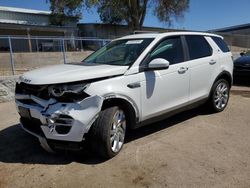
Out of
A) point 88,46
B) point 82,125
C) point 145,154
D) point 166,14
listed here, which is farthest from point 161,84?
point 166,14

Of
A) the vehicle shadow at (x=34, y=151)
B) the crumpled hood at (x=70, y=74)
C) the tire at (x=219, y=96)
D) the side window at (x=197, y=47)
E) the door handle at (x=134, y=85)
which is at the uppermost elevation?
the side window at (x=197, y=47)

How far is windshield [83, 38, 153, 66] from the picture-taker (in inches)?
180

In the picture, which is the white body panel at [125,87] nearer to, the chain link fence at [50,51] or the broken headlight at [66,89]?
the broken headlight at [66,89]

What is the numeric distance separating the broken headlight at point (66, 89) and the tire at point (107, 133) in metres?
0.43

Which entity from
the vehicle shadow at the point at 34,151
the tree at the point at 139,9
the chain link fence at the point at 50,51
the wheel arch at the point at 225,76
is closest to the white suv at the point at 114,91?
the vehicle shadow at the point at 34,151

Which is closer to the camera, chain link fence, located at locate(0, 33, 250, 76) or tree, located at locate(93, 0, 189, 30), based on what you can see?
chain link fence, located at locate(0, 33, 250, 76)

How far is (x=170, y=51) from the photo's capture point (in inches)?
197

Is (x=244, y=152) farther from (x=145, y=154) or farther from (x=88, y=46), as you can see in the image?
(x=88, y=46)

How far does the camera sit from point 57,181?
3525 millimetres

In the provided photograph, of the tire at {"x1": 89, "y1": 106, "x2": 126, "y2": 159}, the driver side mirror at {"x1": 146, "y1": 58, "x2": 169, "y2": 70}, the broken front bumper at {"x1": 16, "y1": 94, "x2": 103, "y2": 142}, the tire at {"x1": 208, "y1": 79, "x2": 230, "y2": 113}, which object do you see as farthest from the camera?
the tire at {"x1": 208, "y1": 79, "x2": 230, "y2": 113}

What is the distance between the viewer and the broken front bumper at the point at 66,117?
11.9 ft

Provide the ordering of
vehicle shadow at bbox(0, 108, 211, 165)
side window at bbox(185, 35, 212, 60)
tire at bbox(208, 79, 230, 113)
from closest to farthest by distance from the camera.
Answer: vehicle shadow at bbox(0, 108, 211, 165), side window at bbox(185, 35, 212, 60), tire at bbox(208, 79, 230, 113)

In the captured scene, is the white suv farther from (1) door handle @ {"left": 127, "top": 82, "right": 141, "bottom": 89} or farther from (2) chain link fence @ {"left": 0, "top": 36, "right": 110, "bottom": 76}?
(2) chain link fence @ {"left": 0, "top": 36, "right": 110, "bottom": 76}

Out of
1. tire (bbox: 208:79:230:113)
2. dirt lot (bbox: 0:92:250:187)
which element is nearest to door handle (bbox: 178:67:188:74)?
dirt lot (bbox: 0:92:250:187)
